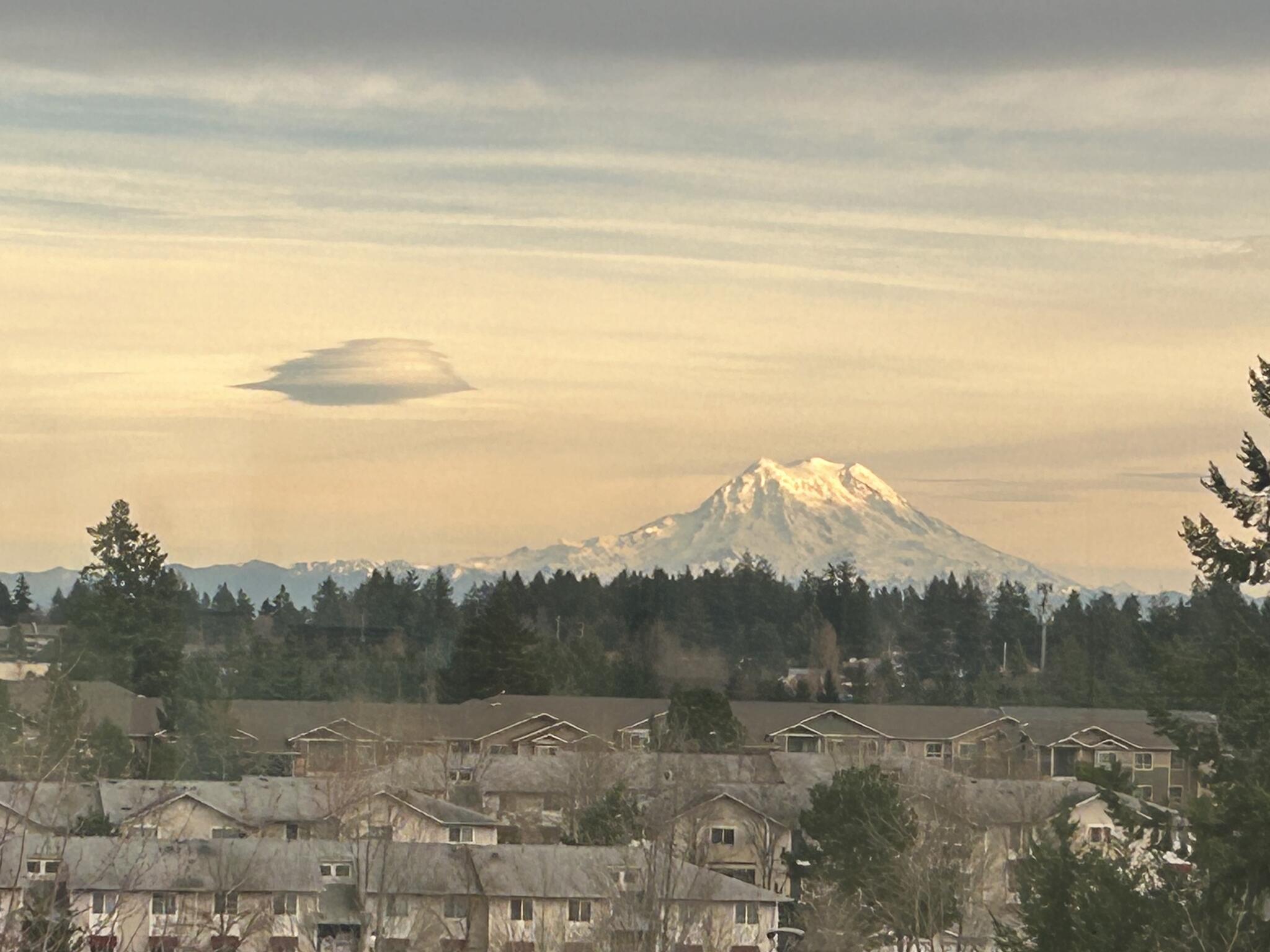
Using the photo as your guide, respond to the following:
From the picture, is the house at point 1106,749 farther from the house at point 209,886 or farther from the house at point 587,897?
the house at point 209,886

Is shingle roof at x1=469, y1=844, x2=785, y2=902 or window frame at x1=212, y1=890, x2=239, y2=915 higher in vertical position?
shingle roof at x1=469, y1=844, x2=785, y2=902

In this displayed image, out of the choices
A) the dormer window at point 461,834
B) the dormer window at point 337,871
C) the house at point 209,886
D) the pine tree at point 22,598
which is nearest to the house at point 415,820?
the dormer window at point 461,834

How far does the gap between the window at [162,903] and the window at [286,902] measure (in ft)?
5.98

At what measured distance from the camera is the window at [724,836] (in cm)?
4684

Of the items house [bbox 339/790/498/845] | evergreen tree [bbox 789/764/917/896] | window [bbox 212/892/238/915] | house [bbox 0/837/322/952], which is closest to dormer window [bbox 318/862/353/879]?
house [bbox 0/837/322/952]

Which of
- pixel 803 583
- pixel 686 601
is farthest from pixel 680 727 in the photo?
pixel 803 583

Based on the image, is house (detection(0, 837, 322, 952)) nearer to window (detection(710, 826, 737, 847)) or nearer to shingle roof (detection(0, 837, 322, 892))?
shingle roof (detection(0, 837, 322, 892))

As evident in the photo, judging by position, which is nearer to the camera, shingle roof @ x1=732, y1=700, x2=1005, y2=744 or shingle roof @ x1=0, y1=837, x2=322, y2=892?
shingle roof @ x1=0, y1=837, x2=322, y2=892

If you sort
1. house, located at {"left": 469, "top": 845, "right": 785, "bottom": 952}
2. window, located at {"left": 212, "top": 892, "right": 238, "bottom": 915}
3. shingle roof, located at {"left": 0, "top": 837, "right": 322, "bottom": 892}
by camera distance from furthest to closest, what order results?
1. house, located at {"left": 469, "top": 845, "right": 785, "bottom": 952}
2. shingle roof, located at {"left": 0, "top": 837, "right": 322, "bottom": 892}
3. window, located at {"left": 212, "top": 892, "right": 238, "bottom": 915}

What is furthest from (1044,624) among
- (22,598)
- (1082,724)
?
(22,598)

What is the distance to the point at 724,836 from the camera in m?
47.1

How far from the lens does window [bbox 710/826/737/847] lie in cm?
4684

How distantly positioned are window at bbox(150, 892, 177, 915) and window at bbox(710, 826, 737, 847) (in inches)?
591

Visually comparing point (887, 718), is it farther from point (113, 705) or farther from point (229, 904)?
point (229, 904)
